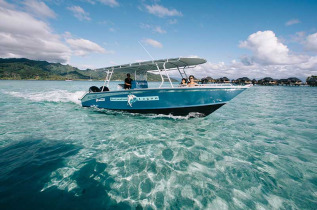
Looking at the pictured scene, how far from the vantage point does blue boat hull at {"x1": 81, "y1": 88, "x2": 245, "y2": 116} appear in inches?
299

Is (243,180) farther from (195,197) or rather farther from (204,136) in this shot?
(204,136)

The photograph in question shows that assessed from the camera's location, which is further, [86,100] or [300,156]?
[86,100]

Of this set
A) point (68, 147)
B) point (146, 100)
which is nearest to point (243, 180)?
point (68, 147)

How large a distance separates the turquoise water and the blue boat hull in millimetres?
1515

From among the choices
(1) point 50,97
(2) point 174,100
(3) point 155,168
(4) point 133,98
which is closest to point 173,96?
(2) point 174,100

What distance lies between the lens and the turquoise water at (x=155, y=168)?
118 inches

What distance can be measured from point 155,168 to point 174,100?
15.0ft

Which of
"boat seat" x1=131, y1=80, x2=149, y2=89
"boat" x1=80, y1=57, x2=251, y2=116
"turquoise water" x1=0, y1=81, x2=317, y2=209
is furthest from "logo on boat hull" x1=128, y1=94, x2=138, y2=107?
"turquoise water" x1=0, y1=81, x2=317, y2=209

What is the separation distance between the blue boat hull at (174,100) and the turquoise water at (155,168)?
4.97 ft

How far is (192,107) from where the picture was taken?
26.4 ft

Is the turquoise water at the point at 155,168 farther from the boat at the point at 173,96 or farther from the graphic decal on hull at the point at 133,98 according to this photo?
the graphic decal on hull at the point at 133,98

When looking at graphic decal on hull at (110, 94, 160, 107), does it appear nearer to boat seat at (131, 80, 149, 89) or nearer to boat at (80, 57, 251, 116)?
boat at (80, 57, 251, 116)

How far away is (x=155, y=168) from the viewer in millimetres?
4098

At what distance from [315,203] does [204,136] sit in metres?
3.73
